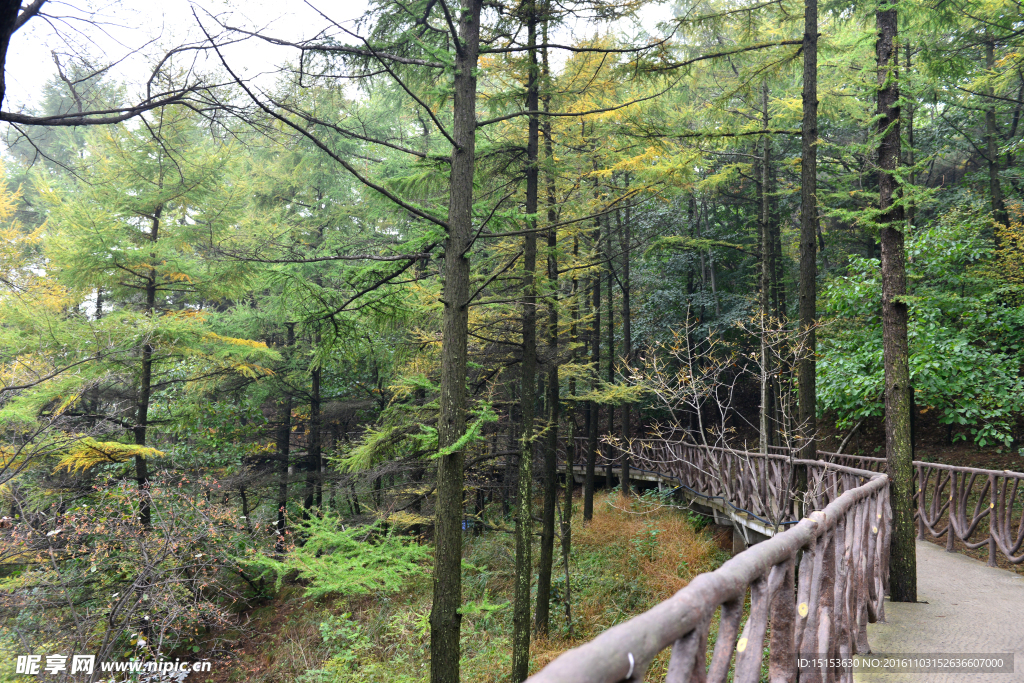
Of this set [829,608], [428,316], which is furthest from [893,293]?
[428,316]

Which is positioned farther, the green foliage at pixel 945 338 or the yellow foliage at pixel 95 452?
the green foliage at pixel 945 338

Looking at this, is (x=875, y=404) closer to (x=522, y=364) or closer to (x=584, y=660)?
(x=522, y=364)

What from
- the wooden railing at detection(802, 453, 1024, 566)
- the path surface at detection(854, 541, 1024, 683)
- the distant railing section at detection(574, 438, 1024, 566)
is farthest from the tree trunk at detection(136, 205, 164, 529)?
the wooden railing at detection(802, 453, 1024, 566)

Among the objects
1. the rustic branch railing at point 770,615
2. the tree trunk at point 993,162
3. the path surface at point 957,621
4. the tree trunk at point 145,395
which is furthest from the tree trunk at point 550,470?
the tree trunk at point 993,162

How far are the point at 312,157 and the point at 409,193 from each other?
10803 millimetres

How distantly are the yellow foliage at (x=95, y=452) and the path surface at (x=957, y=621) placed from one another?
10501 millimetres

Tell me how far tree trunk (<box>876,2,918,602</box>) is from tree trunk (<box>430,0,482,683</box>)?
4.25 metres

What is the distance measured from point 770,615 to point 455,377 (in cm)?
372

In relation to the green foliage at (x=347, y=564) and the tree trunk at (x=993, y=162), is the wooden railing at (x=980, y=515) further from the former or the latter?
the green foliage at (x=347, y=564)

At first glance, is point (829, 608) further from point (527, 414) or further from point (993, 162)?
point (993, 162)

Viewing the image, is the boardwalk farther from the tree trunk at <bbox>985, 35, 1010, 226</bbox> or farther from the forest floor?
the tree trunk at <bbox>985, 35, 1010, 226</bbox>

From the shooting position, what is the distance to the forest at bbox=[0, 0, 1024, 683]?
534cm

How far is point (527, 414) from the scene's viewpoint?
7.80m

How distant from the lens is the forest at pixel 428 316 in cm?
534
